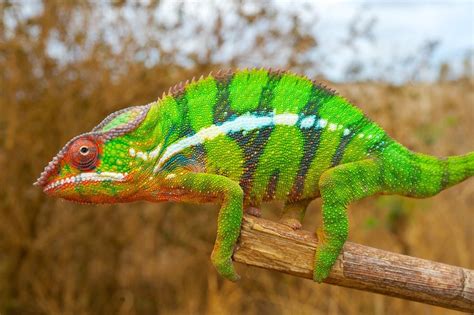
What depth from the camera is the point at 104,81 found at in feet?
15.0

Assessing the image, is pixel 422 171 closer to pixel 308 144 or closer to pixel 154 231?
pixel 308 144

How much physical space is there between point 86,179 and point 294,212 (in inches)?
29.0

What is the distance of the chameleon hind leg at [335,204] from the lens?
1.66 meters

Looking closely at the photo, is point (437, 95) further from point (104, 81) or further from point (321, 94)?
point (321, 94)

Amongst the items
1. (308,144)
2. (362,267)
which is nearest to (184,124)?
(308,144)

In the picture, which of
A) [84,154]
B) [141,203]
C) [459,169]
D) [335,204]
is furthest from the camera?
[141,203]

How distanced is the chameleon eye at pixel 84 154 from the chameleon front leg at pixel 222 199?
0.80 ft

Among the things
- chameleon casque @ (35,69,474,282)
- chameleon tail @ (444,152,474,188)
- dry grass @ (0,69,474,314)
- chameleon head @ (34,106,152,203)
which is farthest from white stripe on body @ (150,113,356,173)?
dry grass @ (0,69,474,314)

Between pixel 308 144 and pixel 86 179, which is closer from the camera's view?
pixel 86 179

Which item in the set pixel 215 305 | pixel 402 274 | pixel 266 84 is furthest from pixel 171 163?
pixel 215 305

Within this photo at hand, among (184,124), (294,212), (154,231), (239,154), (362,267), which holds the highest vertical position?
(184,124)

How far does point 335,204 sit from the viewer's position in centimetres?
167

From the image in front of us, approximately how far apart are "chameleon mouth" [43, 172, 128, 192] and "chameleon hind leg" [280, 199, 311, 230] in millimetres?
594

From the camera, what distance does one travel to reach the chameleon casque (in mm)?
1580
